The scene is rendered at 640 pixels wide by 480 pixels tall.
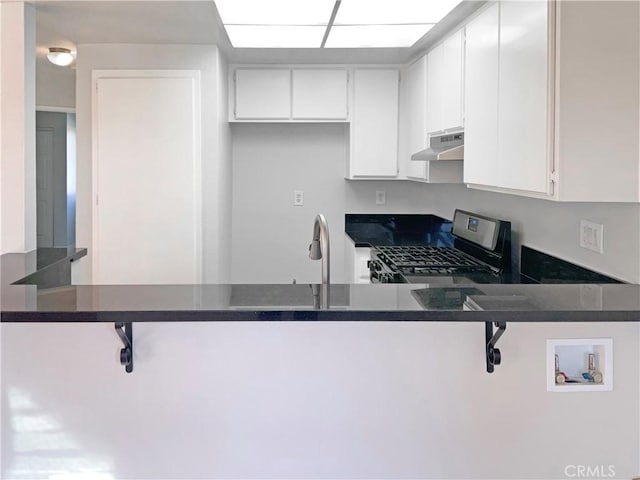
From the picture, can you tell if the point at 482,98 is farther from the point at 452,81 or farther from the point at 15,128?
the point at 15,128

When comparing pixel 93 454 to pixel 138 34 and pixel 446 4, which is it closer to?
pixel 446 4

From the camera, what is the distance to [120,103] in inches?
155

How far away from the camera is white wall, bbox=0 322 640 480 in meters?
1.62

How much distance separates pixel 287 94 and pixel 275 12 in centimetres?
189

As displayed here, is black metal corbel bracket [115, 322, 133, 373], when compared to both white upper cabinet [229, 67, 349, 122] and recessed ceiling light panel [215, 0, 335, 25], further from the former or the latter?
white upper cabinet [229, 67, 349, 122]

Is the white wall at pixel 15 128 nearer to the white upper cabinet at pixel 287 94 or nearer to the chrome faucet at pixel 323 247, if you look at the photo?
the chrome faucet at pixel 323 247

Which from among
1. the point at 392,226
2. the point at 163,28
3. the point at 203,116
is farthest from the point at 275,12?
the point at 392,226

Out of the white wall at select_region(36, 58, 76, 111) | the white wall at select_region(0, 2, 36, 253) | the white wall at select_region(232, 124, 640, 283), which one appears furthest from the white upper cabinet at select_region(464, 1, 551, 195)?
A: the white wall at select_region(36, 58, 76, 111)

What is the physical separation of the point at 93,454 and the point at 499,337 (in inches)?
45.5

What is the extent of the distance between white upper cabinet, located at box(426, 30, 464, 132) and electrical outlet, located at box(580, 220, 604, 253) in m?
0.95

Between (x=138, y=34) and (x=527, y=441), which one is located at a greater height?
(x=138, y=34)

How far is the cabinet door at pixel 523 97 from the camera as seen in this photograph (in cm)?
202

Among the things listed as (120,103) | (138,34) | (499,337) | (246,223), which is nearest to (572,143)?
(499,337)

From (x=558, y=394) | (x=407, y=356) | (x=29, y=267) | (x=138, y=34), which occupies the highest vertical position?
(x=138, y=34)
